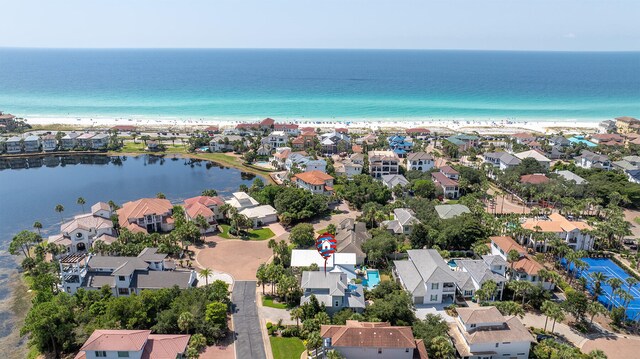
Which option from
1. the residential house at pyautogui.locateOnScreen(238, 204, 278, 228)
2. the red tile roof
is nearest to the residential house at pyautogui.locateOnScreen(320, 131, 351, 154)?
the red tile roof

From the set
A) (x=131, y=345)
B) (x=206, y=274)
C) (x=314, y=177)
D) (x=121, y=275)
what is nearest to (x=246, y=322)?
(x=206, y=274)

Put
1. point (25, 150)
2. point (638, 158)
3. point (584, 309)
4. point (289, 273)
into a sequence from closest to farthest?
point (584, 309)
point (289, 273)
point (638, 158)
point (25, 150)

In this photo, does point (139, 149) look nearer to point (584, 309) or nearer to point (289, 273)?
point (289, 273)

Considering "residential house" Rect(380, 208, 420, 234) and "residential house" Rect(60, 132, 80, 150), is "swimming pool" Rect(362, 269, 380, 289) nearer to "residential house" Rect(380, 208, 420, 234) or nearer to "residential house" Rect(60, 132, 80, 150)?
"residential house" Rect(380, 208, 420, 234)

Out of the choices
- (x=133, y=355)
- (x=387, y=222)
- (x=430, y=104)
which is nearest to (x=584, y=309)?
(x=387, y=222)

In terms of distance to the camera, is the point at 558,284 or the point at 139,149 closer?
the point at 558,284

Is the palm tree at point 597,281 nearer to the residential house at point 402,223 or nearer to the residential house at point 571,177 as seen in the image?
the residential house at point 402,223

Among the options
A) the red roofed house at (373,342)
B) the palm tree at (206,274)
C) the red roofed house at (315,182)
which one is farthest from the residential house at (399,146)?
the red roofed house at (373,342)
